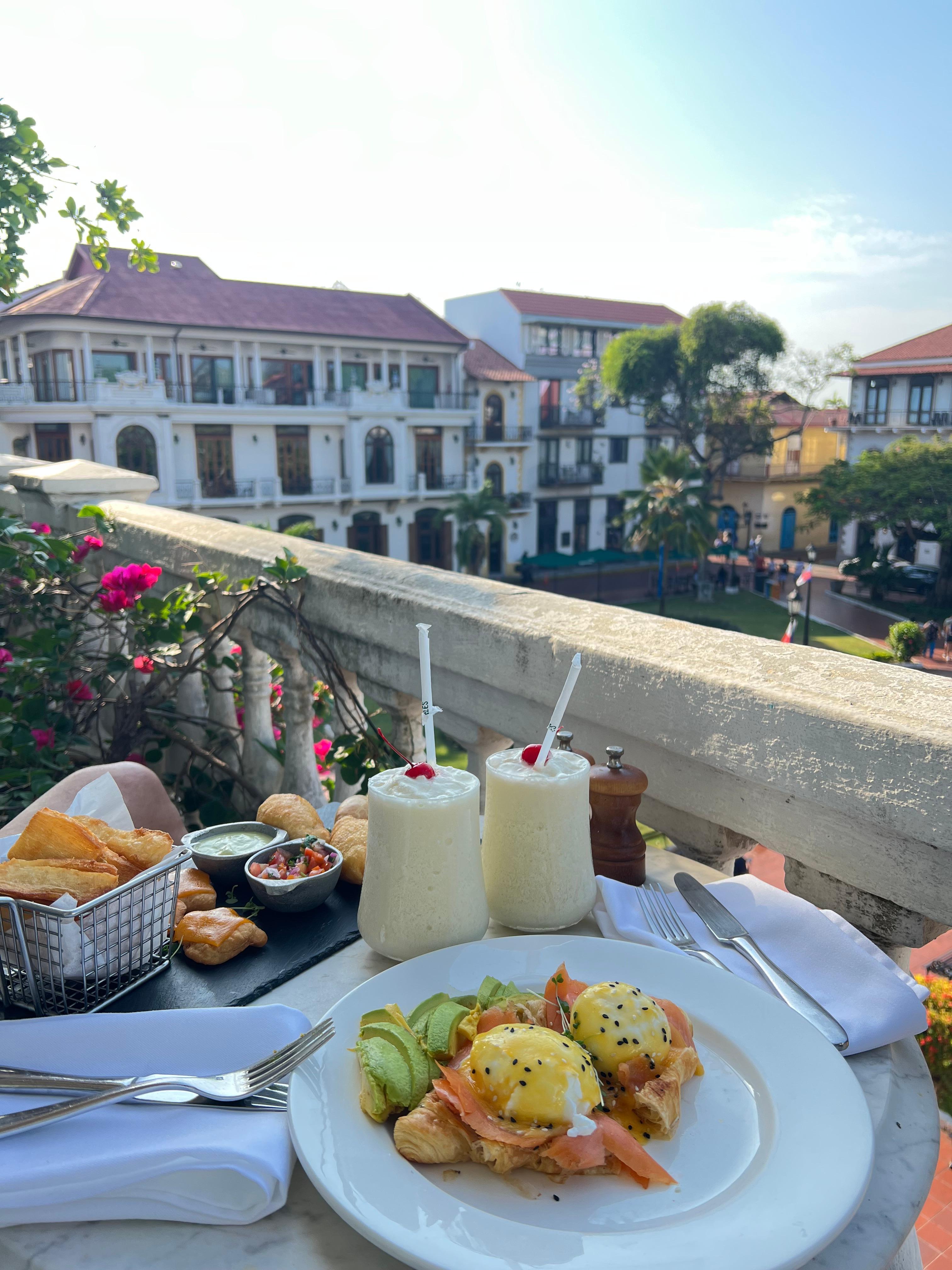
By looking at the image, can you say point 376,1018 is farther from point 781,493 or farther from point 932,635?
point 781,493

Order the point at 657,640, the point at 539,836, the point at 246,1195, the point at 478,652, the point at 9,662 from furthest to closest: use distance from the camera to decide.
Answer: the point at 9,662 → the point at 478,652 → the point at 657,640 → the point at 539,836 → the point at 246,1195

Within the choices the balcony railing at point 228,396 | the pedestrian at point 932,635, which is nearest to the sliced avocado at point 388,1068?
the balcony railing at point 228,396

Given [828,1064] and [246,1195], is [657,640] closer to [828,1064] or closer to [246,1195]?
[828,1064]

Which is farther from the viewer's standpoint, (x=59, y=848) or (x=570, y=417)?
(x=570, y=417)

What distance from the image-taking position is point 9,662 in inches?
98.7

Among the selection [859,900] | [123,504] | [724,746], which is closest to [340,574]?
[724,746]

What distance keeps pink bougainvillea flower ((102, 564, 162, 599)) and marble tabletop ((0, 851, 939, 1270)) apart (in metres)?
1.92

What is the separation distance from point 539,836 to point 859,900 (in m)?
0.47

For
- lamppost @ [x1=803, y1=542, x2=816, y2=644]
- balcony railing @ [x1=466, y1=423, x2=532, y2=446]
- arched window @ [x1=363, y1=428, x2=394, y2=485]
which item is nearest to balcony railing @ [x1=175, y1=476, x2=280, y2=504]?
arched window @ [x1=363, y1=428, x2=394, y2=485]

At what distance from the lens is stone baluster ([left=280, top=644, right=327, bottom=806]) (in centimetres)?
239

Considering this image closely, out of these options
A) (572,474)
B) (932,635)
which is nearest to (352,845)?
(932,635)

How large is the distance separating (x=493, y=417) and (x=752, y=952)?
29892mm

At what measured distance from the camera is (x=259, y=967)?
3.70 ft

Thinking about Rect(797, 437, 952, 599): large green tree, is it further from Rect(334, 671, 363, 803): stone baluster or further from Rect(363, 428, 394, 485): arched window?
Rect(334, 671, 363, 803): stone baluster
